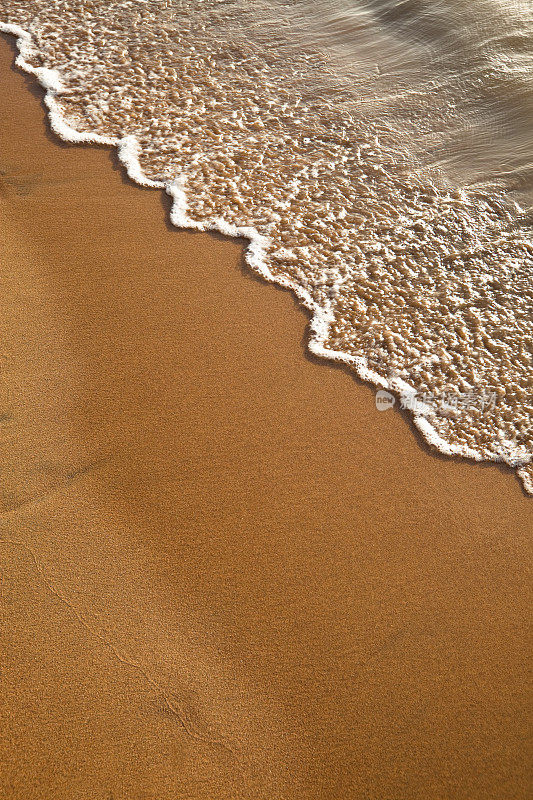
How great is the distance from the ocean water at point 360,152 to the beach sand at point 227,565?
388mm

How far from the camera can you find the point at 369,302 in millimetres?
4023

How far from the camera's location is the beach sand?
238 centimetres

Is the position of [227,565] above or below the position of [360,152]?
below

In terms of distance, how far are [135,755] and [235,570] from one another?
0.83 m

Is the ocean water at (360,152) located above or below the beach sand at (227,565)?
above

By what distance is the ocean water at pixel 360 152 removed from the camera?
377 centimetres

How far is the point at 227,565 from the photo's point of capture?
283 cm

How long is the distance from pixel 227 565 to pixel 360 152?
3.65 meters

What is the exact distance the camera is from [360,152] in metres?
4.99

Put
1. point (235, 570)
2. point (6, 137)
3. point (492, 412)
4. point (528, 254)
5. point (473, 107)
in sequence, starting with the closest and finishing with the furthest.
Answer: point (235, 570), point (492, 412), point (528, 254), point (6, 137), point (473, 107)

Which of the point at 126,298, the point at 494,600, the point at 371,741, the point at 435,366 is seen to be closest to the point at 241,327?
the point at 126,298

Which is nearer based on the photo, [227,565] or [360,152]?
[227,565]

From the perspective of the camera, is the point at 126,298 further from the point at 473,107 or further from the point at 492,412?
the point at 473,107

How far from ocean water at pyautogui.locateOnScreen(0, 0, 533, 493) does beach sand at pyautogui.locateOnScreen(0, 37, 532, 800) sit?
388mm
